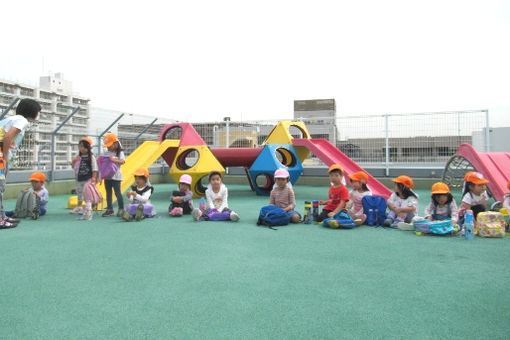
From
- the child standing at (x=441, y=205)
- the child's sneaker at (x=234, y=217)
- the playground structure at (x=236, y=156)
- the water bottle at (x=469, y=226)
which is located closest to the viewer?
the water bottle at (x=469, y=226)

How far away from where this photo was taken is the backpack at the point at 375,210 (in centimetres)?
620

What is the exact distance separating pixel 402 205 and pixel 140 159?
6.20 m

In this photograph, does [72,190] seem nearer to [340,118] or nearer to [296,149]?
[296,149]

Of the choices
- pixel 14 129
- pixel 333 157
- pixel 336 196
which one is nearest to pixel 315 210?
pixel 336 196

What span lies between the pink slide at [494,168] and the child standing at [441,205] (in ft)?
5.15

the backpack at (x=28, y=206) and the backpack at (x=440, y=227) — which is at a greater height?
the backpack at (x=28, y=206)

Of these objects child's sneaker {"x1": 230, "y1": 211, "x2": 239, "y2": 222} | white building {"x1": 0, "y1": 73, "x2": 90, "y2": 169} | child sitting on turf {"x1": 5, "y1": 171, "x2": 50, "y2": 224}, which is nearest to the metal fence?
white building {"x1": 0, "y1": 73, "x2": 90, "y2": 169}

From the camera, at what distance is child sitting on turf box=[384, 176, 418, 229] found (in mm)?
6055

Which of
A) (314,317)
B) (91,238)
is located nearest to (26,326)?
(314,317)

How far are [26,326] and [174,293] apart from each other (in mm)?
972

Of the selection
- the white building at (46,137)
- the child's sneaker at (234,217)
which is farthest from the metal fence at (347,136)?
the child's sneaker at (234,217)

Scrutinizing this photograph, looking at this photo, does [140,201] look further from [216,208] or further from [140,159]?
[140,159]

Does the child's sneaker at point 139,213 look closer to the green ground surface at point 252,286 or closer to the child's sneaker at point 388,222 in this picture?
the green ground surface at point 252,286

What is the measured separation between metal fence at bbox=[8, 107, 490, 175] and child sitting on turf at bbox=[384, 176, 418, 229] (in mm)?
6261
